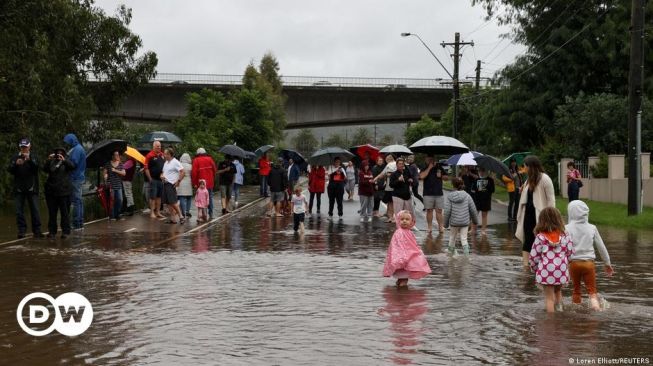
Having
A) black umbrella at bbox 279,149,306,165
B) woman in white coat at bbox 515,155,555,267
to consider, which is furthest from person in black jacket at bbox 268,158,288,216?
woman in white coat at bbox 515,155,555,267

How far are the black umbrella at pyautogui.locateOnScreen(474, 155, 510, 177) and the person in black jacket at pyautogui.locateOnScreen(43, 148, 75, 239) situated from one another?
975cm

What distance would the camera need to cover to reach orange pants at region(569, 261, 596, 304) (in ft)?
32.1

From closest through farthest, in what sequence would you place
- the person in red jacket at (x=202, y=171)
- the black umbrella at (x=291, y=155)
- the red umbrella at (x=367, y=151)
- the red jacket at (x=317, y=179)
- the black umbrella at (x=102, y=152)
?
1. the black umbrella at (x=102, y=152)
2. the person in red jacket at (x=202, y=171)
3. the red jacket at (x=317, y=179)
4. the black umbrella at (x=291, y=155)
5. the red umbrella at (x=367, y=151)

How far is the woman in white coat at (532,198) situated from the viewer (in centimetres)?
1227

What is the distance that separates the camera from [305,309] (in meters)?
9.71

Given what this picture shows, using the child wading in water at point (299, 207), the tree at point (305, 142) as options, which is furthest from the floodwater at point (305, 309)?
the tree at point (305, 142)

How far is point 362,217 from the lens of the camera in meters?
24.7

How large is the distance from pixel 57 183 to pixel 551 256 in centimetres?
1092

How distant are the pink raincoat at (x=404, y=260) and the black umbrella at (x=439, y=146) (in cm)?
995

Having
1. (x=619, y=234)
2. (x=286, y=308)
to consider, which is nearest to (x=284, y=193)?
(x=619, y=234)

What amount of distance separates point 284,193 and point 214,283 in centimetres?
1393

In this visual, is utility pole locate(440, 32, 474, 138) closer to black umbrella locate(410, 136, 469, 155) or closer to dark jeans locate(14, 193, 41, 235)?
black umbrella locate(410, 136, 469, 155)

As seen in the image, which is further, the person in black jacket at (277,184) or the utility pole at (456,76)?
the utility pole at (456,76)

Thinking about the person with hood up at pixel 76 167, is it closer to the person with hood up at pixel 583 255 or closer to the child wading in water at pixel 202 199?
the child wading in water at pixel 202 199
